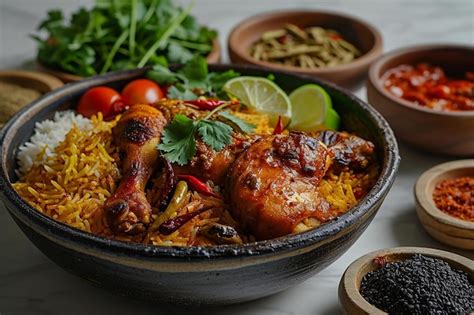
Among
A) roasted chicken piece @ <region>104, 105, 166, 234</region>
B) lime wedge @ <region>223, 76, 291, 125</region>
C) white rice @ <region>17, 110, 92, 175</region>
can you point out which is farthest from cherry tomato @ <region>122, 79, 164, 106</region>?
roasted chicken piece @ <region>104, 105, 166, 234</region>

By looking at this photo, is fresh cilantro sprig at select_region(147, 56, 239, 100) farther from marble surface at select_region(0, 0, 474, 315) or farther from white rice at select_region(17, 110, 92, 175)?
marble surface at select_region(0, 0, 474, 315)

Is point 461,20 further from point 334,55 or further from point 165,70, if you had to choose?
point 165,70

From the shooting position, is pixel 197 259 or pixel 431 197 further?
pixel 431 197

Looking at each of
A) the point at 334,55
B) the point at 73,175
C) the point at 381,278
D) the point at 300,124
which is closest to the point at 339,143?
the point at 300,124

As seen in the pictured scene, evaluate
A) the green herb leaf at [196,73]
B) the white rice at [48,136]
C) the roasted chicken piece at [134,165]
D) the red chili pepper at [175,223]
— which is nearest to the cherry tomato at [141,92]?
the green herb leaf at [196,73]

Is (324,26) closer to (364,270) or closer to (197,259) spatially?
(364,270)

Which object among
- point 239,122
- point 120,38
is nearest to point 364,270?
point 239,122
